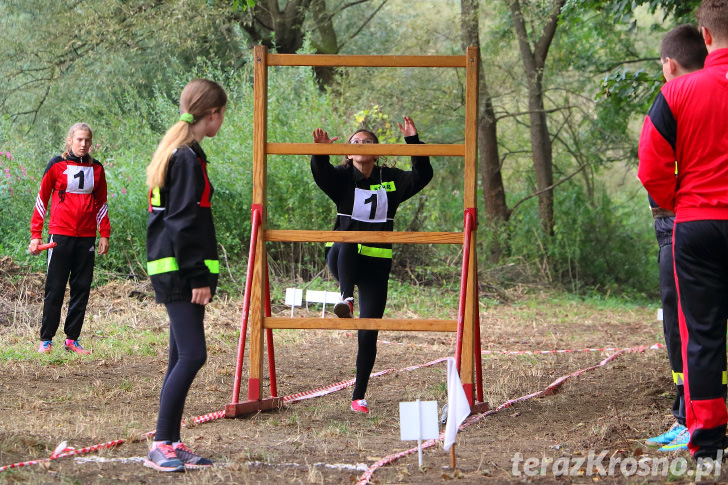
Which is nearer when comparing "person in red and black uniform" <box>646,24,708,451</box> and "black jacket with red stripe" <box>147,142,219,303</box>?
"black jacket with red stripe" <box>147,142,219,303</box>

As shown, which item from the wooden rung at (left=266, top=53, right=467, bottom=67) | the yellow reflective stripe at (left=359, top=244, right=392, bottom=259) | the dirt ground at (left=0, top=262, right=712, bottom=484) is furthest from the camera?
the yellow reflective stripe at (left=359, top=244, right=392, bottom=259)

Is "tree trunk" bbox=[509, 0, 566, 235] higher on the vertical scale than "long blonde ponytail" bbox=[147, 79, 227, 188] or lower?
higher

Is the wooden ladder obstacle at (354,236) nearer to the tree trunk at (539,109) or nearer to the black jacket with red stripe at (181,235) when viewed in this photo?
the black jacket with red stripe at (181,235)

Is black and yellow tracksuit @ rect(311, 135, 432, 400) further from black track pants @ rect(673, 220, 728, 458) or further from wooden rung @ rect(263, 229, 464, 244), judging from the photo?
black track pants @ rect(673, 220, 728, 458)

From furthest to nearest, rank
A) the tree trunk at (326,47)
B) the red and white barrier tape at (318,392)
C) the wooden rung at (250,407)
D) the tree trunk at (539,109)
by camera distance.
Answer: the tree trunk at (326,47) < the tree trunk at (539,109) < the red and white barrier tape at (318,392) < the wooden rung at (250,407)

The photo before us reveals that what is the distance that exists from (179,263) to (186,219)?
21 centimetres

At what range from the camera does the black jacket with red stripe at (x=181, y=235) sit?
→ 392 cm

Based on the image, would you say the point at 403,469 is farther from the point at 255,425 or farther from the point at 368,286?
the point at 368,286

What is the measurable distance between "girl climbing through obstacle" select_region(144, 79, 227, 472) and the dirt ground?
20cm

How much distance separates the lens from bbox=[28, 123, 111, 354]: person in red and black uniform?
304 inches

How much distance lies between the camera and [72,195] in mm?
7762

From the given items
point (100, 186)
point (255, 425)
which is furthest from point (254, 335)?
point (100, 186)

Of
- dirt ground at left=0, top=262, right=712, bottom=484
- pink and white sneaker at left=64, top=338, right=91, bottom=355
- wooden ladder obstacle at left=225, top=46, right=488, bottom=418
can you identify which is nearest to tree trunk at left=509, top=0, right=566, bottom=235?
dirt ground at left=0, top=262, right=712, bottom=484

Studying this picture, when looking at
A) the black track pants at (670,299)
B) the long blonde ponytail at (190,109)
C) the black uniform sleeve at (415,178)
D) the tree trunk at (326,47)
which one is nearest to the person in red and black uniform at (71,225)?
the black uniform sleeve at (415,178)
